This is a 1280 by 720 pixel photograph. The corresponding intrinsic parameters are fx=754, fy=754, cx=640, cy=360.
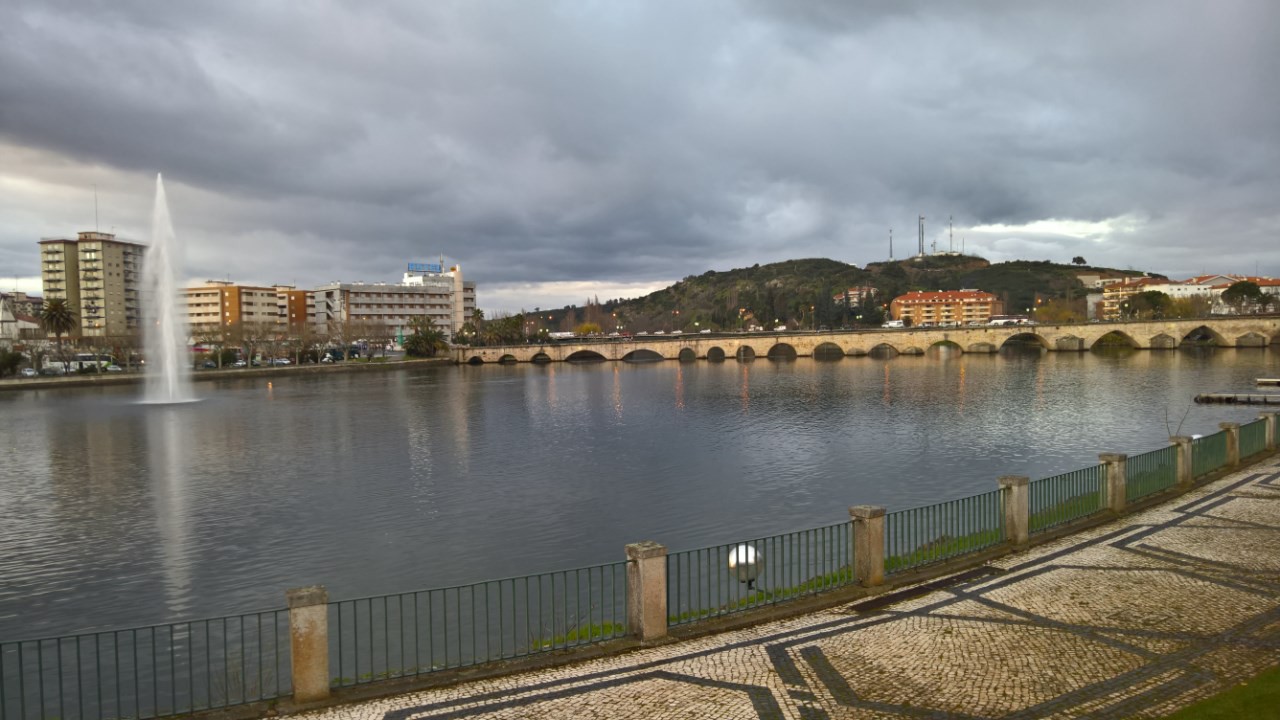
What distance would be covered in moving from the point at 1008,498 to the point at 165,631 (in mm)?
19302

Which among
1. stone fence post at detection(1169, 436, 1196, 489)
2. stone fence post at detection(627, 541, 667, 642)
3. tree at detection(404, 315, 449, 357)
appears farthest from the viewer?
tree at detection(404, 315, 449, 357)

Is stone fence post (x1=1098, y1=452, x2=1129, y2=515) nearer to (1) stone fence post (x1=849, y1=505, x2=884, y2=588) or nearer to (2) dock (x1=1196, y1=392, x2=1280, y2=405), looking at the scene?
(1) stone fence post (x1=849, y1=505, x2=884, y2=588)

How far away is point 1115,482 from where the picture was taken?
19000 mm

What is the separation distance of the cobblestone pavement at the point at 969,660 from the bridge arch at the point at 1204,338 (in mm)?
147055

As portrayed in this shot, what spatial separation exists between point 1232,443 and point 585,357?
160 metres

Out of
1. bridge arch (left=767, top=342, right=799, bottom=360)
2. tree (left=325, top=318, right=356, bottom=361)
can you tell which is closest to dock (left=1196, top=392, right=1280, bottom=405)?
bridge arch (left=767, top=342, right=799, bottom=360)

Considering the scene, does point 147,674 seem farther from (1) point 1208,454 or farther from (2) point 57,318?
(2) point 57,318

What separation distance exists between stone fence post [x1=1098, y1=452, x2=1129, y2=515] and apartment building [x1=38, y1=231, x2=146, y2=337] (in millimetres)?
181768

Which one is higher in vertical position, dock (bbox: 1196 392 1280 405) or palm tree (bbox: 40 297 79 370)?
palm tree (bbox: 40 297 79 370)

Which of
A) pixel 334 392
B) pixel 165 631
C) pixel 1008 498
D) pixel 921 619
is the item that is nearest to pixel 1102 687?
pixel 921 619

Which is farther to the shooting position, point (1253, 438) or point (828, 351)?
point (828, 351)

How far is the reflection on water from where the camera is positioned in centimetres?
2198

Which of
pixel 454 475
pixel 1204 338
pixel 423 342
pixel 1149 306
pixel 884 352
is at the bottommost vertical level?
pixel 454 475

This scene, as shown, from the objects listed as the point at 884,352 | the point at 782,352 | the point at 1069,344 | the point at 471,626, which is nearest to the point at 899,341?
the point at 884,352
